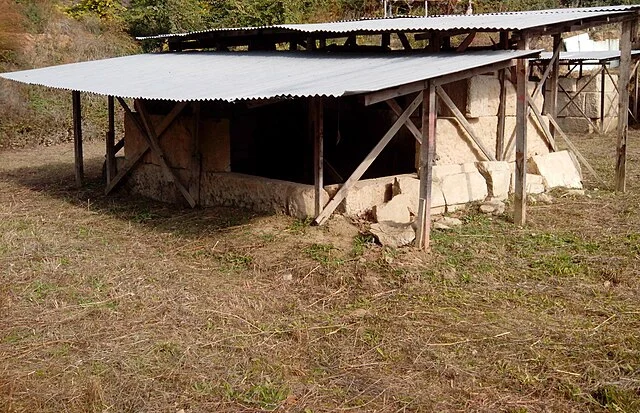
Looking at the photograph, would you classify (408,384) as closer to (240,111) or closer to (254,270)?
(254,270)

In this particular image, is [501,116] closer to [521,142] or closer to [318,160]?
[521,142]

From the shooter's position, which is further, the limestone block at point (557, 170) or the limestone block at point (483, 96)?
the limestone block at point (557, 170)

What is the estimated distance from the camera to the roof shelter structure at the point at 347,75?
735cm

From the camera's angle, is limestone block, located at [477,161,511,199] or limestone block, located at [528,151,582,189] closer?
limestone block, located at [477,161,511,199]

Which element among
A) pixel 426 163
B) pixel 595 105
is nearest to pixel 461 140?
pixel 426 163

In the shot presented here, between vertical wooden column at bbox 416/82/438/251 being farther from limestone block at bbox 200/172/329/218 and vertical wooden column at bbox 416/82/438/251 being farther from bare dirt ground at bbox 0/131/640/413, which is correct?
limestone block at bbox 200/172/329/218

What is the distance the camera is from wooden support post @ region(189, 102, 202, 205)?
9.70 metres

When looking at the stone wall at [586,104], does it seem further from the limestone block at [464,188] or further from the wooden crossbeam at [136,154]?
the wooden crossbeam at [136,154]

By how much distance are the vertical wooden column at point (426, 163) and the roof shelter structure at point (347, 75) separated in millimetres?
10

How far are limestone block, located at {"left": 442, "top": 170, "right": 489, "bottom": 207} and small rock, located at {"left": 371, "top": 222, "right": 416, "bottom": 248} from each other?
4.80ft

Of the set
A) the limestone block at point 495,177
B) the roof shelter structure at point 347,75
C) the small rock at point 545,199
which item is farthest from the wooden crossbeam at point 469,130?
the small rock at point 545,199

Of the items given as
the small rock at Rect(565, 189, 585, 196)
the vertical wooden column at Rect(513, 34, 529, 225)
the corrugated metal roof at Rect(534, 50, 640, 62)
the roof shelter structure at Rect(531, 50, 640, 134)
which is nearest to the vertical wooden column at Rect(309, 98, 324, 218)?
the vertical wooden column at Rect(513, 34, 529, 225)

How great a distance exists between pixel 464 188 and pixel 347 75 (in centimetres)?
254

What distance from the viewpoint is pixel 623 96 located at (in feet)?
32.8
